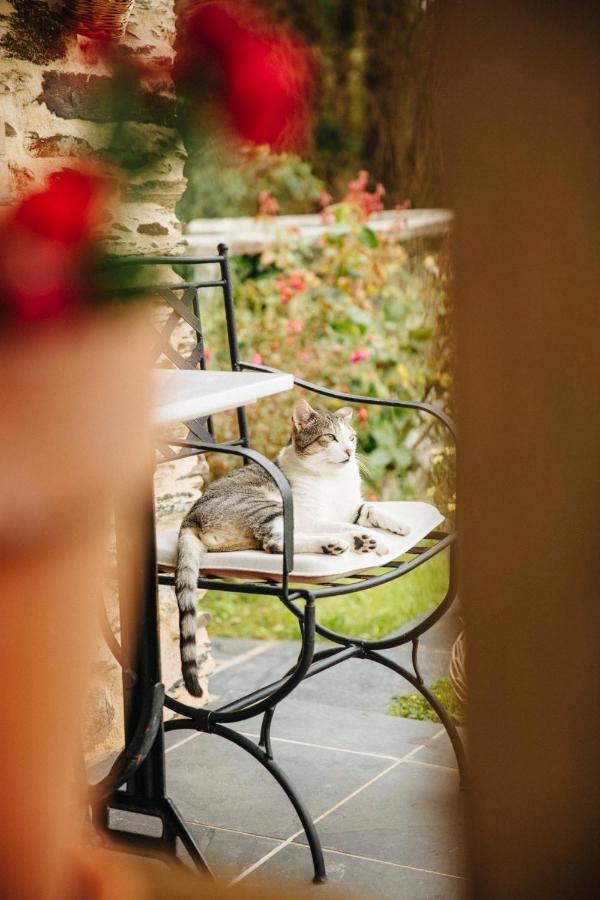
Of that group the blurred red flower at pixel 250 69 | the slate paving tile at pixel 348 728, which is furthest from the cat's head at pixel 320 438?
the blurred red flower at pixel 250 69

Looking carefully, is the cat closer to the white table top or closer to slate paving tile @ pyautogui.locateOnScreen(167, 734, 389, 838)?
the white table top

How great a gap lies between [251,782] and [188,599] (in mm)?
791

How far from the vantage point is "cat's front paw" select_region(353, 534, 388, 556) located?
214 centimetres

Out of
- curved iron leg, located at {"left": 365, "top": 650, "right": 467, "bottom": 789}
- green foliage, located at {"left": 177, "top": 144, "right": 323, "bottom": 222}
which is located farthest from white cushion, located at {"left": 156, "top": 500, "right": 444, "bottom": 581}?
green foliage, located at {"left": 177, "top": 144, "right": 323, "bottom": 222}

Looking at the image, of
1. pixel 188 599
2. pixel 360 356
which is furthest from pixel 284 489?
pixel 360 356

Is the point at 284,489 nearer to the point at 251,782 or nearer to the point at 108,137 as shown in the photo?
the point at 251,782

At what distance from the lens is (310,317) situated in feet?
16.7

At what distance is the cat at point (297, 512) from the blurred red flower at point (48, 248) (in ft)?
4.54

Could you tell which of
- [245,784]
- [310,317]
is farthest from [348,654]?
[310,317]

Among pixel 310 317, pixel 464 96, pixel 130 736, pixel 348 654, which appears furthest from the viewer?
pixel 310 317

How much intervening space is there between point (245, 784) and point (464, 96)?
7.33 ft

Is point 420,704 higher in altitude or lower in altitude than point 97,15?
lower

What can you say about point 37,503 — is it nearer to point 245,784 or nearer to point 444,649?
point 245,784

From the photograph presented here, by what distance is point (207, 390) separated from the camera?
1777 mm
